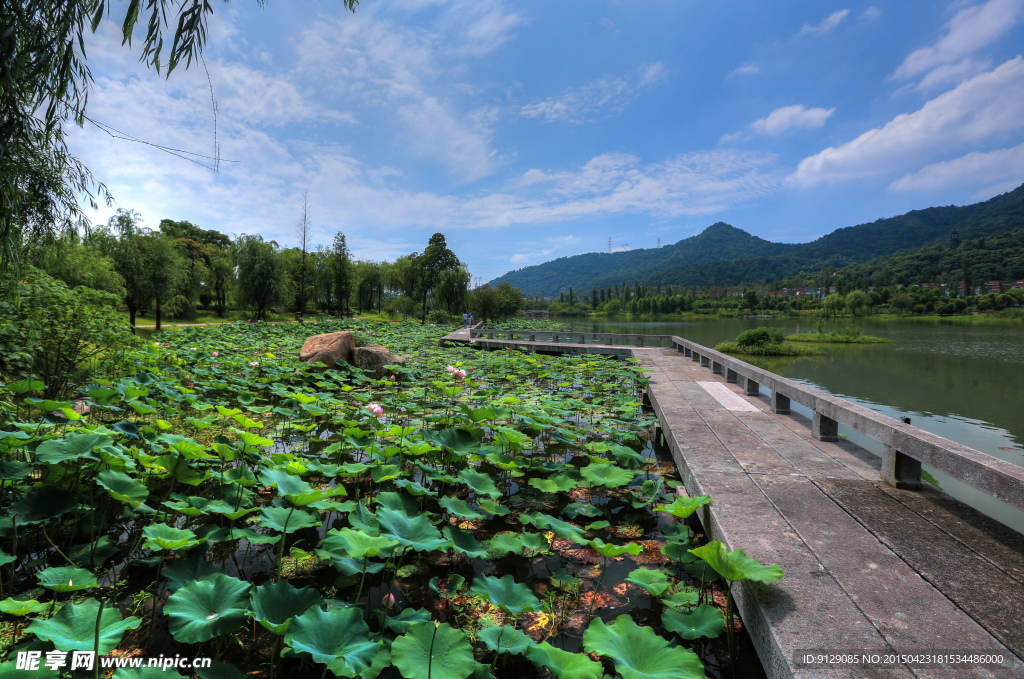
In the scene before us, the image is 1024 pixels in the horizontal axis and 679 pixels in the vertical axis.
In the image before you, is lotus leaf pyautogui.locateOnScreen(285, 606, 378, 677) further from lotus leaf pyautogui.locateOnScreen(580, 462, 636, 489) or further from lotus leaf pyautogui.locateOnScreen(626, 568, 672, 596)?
lotus leaf pyautogui.locateOnScreen(580, 462, 636, 489)

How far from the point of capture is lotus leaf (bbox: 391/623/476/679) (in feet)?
3.96

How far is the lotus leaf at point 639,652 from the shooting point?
1233mm

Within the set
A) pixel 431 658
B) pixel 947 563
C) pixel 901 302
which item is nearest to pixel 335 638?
pixel 431 658

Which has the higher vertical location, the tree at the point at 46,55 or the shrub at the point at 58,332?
the tree at the point at 46,55

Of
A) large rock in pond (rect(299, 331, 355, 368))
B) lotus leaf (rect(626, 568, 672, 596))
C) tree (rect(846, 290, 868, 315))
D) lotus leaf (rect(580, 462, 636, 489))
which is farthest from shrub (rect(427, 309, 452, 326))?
tree (rect(846, 290, 868, 315))

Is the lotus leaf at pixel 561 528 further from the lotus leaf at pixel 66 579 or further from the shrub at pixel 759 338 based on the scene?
the shrub at pixel 759 338

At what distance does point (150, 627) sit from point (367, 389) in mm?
4853

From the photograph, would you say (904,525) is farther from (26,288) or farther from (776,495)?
(26,288)

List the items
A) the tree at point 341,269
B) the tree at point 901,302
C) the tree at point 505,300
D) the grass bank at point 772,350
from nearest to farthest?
the grass bank at point 772,350, the tree at point 341,269, the tree at point 505,300, the tree at point 901,302

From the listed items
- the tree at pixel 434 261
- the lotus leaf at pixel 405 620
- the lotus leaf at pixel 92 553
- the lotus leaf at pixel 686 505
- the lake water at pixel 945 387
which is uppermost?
the tree at pixel 434 261

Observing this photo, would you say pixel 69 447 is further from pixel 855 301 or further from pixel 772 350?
pixel 855 301

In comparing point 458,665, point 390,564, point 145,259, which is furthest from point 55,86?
point 145,259

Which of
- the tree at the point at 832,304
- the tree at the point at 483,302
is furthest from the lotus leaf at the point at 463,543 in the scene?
the tree at the point at 832,304

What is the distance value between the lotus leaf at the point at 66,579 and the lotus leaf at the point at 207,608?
0.42m
